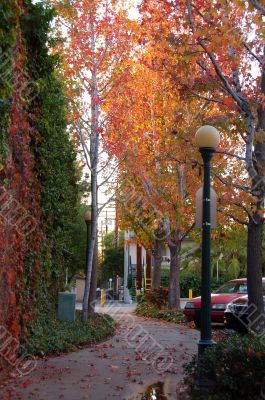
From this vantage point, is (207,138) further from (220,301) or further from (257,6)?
(220,301)

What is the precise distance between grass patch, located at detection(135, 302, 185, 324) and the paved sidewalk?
644cm

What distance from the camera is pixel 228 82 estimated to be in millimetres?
10555

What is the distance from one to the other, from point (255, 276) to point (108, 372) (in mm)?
3372

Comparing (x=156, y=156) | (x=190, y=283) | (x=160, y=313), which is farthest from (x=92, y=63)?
(x=190, y=283)

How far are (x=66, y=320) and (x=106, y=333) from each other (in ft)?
3.46

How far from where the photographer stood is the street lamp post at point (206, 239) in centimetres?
778

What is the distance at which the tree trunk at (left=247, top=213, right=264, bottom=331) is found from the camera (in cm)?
1070

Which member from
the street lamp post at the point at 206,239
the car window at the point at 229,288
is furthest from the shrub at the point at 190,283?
the street lamp post at the point at 206,239

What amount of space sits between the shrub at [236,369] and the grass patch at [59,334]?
4.13 meters

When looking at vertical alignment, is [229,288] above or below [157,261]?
below

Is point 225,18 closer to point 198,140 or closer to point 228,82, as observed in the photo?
point 228,82

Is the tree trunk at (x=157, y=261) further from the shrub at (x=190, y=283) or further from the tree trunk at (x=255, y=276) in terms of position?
the tree trunk at (x=255, y=276)

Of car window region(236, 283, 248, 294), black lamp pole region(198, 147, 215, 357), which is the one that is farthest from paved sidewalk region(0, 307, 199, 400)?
car window region(236, 283, 248, 294)

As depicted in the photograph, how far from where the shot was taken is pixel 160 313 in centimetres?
2177
